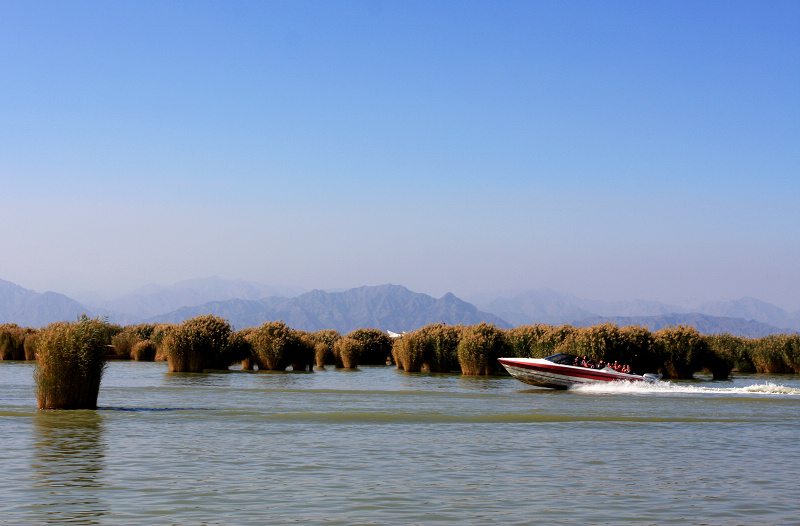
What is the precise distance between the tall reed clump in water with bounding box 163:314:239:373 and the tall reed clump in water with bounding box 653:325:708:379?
25602 millimetres

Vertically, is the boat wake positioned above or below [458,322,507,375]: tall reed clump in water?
below

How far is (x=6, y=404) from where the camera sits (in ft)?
82.1

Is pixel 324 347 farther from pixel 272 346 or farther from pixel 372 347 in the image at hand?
pixel 272 346

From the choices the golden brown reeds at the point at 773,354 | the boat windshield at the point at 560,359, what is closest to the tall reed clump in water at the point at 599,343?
the boat windshield at the point at 560,359

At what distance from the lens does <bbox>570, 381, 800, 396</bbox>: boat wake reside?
34125 mm

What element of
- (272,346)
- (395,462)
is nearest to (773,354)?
(272,346)

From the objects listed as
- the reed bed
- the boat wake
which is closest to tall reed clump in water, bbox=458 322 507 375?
the reed bed

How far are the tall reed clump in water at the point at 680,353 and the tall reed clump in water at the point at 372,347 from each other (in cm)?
2216

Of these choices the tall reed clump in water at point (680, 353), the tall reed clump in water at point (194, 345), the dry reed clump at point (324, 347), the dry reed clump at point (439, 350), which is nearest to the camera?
the tall reed clump in water at point (194, 345)

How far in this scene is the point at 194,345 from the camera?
46.0 m

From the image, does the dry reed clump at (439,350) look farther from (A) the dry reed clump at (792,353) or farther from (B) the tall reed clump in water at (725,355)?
(A) the dry reed clump at (792,353)

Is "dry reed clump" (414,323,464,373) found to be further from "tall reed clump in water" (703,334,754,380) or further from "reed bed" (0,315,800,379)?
"tall reed clump in water" (703,334,754,380)

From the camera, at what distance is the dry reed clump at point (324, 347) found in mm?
58375

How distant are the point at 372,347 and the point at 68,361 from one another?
41951 millimetres
